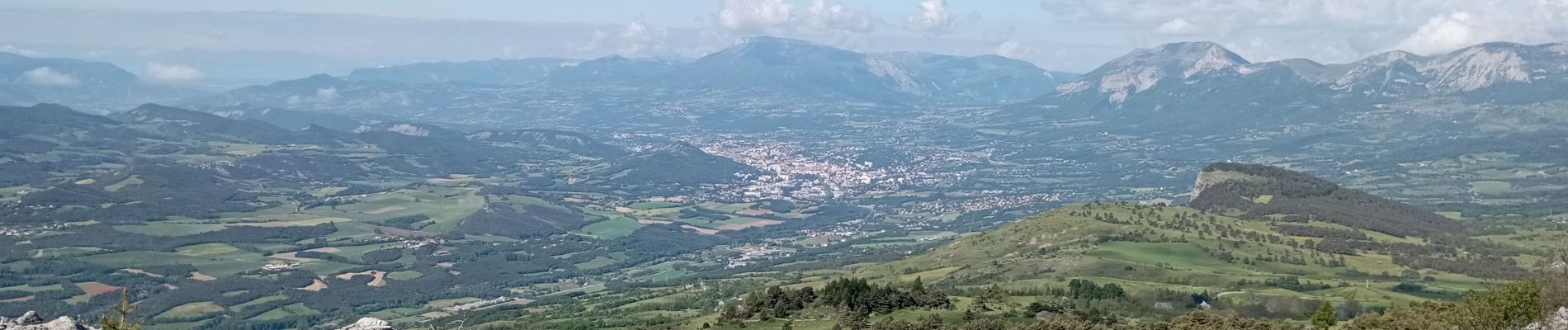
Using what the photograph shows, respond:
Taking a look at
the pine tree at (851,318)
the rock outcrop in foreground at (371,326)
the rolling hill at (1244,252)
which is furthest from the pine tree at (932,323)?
the rock outcrop in foreground at (371,326)

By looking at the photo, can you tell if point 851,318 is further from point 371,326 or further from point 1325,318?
point 371,326

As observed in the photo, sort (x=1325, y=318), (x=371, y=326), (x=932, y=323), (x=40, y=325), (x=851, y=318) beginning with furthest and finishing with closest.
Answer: (x=851, y=318), (x=932, y=323), (x=1325, y=318), (x=371, y=326), (x=40, y=325)

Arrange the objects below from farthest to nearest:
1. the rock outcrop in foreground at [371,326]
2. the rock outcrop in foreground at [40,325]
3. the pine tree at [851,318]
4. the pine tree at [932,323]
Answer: the pine tree at [851,318] < the pine tree at [932,323] < the rock outcrop in foreground at [371,326] < the rock outcrop in foreground at [40,325]

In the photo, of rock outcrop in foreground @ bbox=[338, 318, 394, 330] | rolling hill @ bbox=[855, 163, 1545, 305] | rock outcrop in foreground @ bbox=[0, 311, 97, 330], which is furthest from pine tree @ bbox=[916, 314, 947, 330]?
rock outcrop in foreground @ bbox=[0, 311, 97, 330]

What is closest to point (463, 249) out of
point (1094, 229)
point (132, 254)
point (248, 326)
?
point (132, 254)

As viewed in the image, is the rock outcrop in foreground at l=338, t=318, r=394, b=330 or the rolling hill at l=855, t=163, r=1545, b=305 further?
the rolling hill at l=855, t=163, r=1545, b=305

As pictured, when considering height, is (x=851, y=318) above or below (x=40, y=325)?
below

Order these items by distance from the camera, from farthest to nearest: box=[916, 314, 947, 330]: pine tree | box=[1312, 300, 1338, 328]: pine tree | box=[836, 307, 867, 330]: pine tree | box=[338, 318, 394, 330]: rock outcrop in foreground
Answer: box=[836, 307, 867, 330]: pine tree < box=[916, 314, 947, 330]: pine tree < box=[1312, 300, 1338, 328]: pine tree < box=[338, 318, 394, 330]: rock outcrop in foreground

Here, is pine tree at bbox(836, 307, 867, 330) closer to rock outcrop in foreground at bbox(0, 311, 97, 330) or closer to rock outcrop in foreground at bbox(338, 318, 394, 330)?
rock outcrop in foreground at bbox(338, 318, 394, 330)

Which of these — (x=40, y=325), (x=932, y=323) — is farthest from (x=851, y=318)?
(x=40, y=325)

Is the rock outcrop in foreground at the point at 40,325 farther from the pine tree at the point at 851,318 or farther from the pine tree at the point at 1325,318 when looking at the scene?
the pine tree at the point at 1325,318

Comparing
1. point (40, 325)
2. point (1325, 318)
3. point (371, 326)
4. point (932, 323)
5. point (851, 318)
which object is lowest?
point (851, 318)
